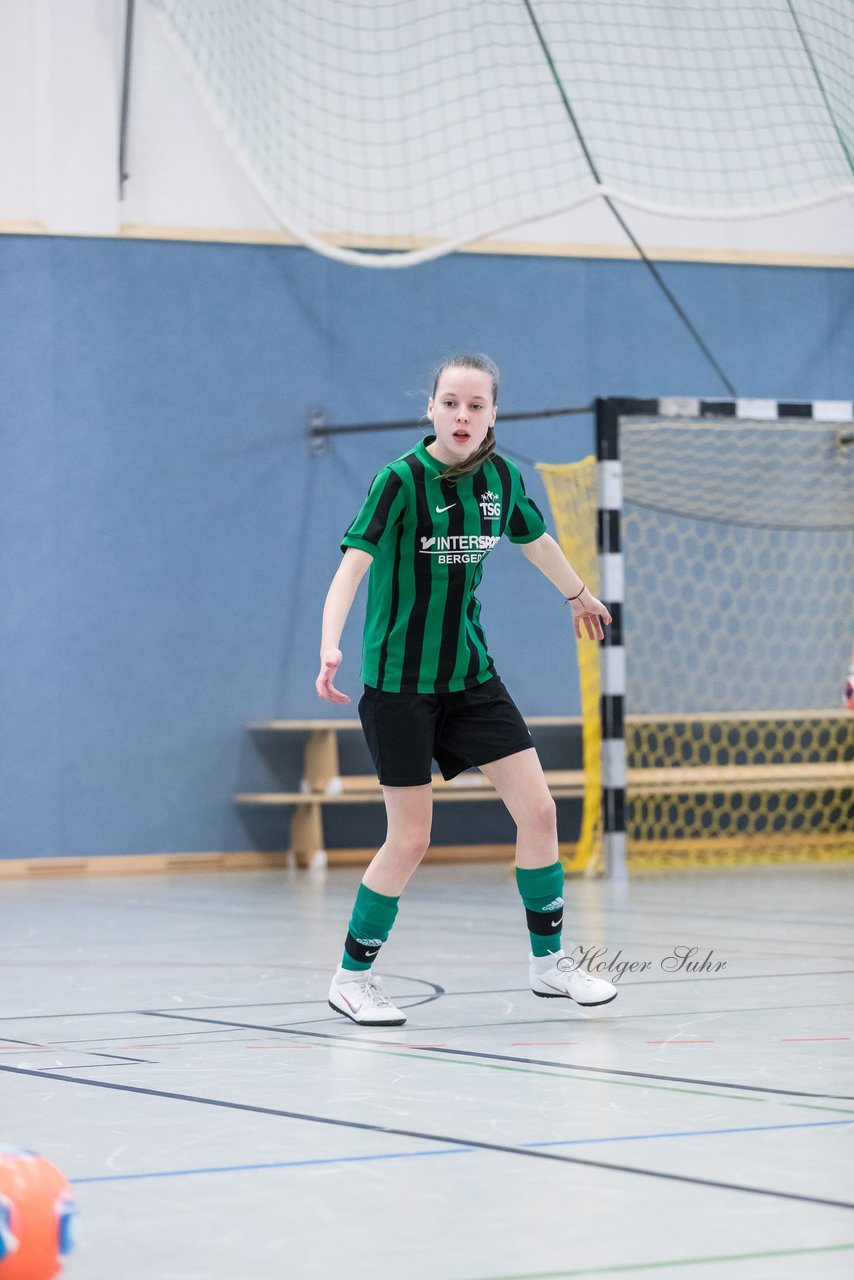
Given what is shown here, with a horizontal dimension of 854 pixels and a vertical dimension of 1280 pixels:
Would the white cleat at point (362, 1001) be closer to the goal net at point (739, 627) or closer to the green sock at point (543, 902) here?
the green sock at point (543, 902)

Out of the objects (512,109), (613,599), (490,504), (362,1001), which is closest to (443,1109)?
(362,1001)

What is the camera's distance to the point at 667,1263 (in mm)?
2160

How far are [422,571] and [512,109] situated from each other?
23.8 feet

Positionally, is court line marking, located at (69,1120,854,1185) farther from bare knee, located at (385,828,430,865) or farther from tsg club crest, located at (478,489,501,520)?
tsg club crest, located at (478,489,501,520)

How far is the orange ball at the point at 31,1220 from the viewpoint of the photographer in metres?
2.02

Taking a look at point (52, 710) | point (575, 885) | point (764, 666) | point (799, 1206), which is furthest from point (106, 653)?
point (799, 1206)

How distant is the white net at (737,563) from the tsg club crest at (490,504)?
23.8 ft

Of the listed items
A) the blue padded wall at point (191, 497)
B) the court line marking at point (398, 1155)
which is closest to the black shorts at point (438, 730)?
the court line marking at point (398, 1155)

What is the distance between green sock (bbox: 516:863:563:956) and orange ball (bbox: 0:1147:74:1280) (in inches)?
97.8

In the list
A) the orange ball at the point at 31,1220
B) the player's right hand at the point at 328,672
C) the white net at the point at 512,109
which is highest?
the white net at the point at 512,109

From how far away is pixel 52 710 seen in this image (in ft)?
35.1

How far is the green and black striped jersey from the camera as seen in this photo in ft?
14.4

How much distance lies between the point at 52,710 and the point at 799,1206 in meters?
8.65

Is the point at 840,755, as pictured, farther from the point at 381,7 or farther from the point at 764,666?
the point at 381,7
